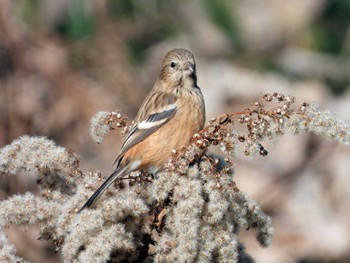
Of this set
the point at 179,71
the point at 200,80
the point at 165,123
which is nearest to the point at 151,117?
the point at 165,123

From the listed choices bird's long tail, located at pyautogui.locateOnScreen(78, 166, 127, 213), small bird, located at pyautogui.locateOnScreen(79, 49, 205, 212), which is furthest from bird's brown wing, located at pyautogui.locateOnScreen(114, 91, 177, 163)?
bird's long tail, located at pyautogui.locateOnScreen(78, 166, 127, 213)

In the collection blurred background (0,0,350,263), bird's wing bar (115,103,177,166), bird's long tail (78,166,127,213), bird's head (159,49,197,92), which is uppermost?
blurred background (0,0,350,263)

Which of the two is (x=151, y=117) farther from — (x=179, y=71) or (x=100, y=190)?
(x=100, y=190)

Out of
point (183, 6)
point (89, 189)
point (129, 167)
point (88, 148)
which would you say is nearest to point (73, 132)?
point (88, 148)

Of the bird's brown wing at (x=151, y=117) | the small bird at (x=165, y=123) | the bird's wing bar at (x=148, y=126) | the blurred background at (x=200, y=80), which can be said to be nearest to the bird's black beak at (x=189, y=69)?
the small bird at (x=165, y=123)

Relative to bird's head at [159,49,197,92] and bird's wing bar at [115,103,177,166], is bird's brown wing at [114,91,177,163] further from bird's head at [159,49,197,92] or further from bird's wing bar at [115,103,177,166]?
bird's head at [159,49,197,92]

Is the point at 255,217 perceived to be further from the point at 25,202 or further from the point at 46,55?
the point at 46,55
